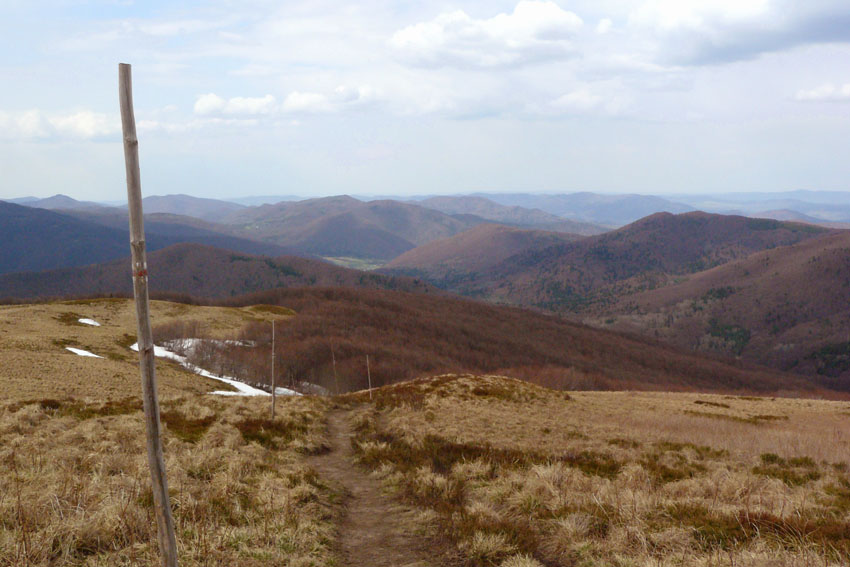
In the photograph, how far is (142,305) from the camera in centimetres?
480

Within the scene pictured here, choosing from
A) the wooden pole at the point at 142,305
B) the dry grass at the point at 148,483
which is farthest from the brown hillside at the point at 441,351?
the wooden pole at the point at 142,305

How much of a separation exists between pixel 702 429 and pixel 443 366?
92579 mm

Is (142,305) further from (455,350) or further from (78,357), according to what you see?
(455,350)

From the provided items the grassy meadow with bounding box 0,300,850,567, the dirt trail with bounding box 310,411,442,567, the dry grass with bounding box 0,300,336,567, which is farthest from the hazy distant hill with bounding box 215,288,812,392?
the dirt trail with bounding box 310,411,442,567

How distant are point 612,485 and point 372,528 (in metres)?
6.19

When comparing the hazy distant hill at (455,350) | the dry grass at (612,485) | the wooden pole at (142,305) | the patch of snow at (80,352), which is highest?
the wooden pole at (142,305)

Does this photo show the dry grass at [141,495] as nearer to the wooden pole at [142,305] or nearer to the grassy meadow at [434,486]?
the grassy meadow at [434,486]

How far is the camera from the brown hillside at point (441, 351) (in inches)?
3971

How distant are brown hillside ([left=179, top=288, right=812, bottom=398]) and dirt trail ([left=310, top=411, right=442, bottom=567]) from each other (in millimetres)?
60950

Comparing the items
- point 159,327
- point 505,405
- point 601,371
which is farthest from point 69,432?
point 601,371

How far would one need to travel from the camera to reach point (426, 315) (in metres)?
178

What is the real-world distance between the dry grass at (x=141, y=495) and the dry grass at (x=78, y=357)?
1107 cm

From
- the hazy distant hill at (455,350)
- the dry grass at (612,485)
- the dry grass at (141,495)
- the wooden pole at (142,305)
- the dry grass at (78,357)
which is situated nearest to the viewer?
the wooden pole at (142,305)

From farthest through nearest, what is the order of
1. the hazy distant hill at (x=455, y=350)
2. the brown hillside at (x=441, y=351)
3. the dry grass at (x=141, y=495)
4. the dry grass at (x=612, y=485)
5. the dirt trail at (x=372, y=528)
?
the hazy distant hill at (x=455, y=350)
the brown hillside at (x=441, y=351)
the dirt trail at (x=372, y=528)
the dry grass at (x=612, y=485)
the dry grass at (x=141, y=495)
